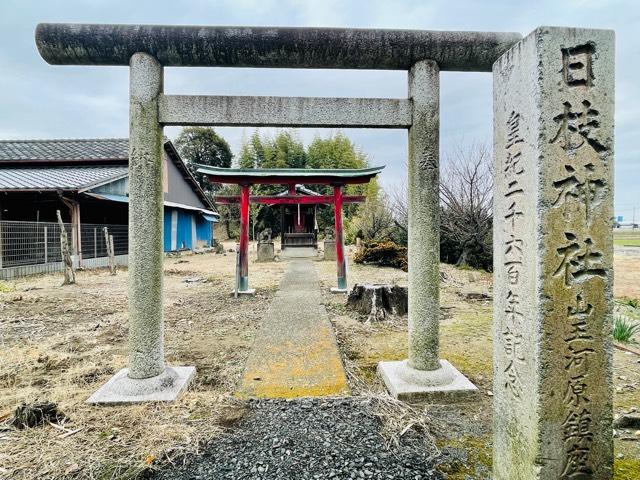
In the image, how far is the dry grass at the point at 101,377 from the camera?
2350mm

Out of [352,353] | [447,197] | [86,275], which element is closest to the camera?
[352,353]

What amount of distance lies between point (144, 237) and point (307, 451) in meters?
2.19

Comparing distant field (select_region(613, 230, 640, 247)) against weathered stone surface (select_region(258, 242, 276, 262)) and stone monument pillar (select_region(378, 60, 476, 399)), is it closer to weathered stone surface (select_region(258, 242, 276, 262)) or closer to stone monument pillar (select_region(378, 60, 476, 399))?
weathered stone surface (select_region(258, 242, 276, 262))

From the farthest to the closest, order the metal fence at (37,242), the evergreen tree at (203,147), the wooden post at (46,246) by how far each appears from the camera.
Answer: the evergreen tree at (203,147)
the wooden post at (46,246)
the metal fence at (37,242)

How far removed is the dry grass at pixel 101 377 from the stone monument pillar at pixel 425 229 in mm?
1763

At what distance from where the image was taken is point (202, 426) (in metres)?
2.70

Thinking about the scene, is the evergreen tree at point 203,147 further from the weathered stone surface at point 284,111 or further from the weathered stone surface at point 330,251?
the weathered stone surface at point 284,111

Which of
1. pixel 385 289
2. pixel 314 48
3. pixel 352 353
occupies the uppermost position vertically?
pixel 314 48

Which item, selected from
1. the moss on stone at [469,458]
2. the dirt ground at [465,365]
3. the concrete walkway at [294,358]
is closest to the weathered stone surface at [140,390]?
the concrete walkway at [294,358]

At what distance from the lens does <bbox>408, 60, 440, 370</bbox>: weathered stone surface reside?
3248mm

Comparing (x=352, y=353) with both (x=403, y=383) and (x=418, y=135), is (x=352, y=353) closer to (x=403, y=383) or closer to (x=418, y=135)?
(x=403, y=383)

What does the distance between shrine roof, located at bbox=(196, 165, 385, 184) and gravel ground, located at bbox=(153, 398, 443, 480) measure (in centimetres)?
755

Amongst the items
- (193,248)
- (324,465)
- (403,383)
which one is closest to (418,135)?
(403,383)

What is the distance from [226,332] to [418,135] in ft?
13.5
